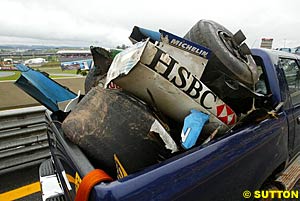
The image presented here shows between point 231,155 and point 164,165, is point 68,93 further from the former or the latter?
point 231,155

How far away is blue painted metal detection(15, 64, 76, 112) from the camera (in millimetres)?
1839

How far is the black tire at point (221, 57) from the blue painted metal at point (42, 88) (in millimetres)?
1271

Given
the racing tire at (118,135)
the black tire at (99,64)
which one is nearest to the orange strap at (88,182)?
the racing tire at (118,135)

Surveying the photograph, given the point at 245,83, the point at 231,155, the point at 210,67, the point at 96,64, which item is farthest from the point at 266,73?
the point at 96,64

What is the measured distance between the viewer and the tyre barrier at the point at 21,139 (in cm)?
304

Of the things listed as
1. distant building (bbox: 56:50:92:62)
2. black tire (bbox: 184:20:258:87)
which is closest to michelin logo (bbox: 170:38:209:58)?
black tire (bbox: 184:20:258:87)

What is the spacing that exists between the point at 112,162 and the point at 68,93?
1095 mm

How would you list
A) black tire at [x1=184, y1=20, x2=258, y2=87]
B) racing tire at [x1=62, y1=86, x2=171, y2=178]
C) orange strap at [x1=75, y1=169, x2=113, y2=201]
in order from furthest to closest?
black tire at [x1=184, y1=20, x2=258, y2=87] → racing tire at [x1=62, y1=86, x2=171, y2=178] → orange strap at [x1=75, y1=169, x2=113, y2=201]

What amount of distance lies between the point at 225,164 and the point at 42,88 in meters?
1.52

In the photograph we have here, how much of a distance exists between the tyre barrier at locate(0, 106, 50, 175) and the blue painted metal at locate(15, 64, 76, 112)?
1.17 m

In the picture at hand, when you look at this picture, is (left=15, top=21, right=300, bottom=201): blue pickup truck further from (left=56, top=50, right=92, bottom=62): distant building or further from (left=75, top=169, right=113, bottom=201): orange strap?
(left=56, top=50, right=92, bottom=62): distant building

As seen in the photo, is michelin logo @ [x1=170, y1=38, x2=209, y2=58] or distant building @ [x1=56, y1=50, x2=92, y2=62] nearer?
michelin logo @ [x1=170, y1=38, x2=209, y2=58]

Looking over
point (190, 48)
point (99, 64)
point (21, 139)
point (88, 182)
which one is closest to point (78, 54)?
point (21, 139)

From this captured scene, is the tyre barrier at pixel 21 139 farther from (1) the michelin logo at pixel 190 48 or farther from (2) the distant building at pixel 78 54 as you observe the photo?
(1) the michelin logo at pixel 190 48
